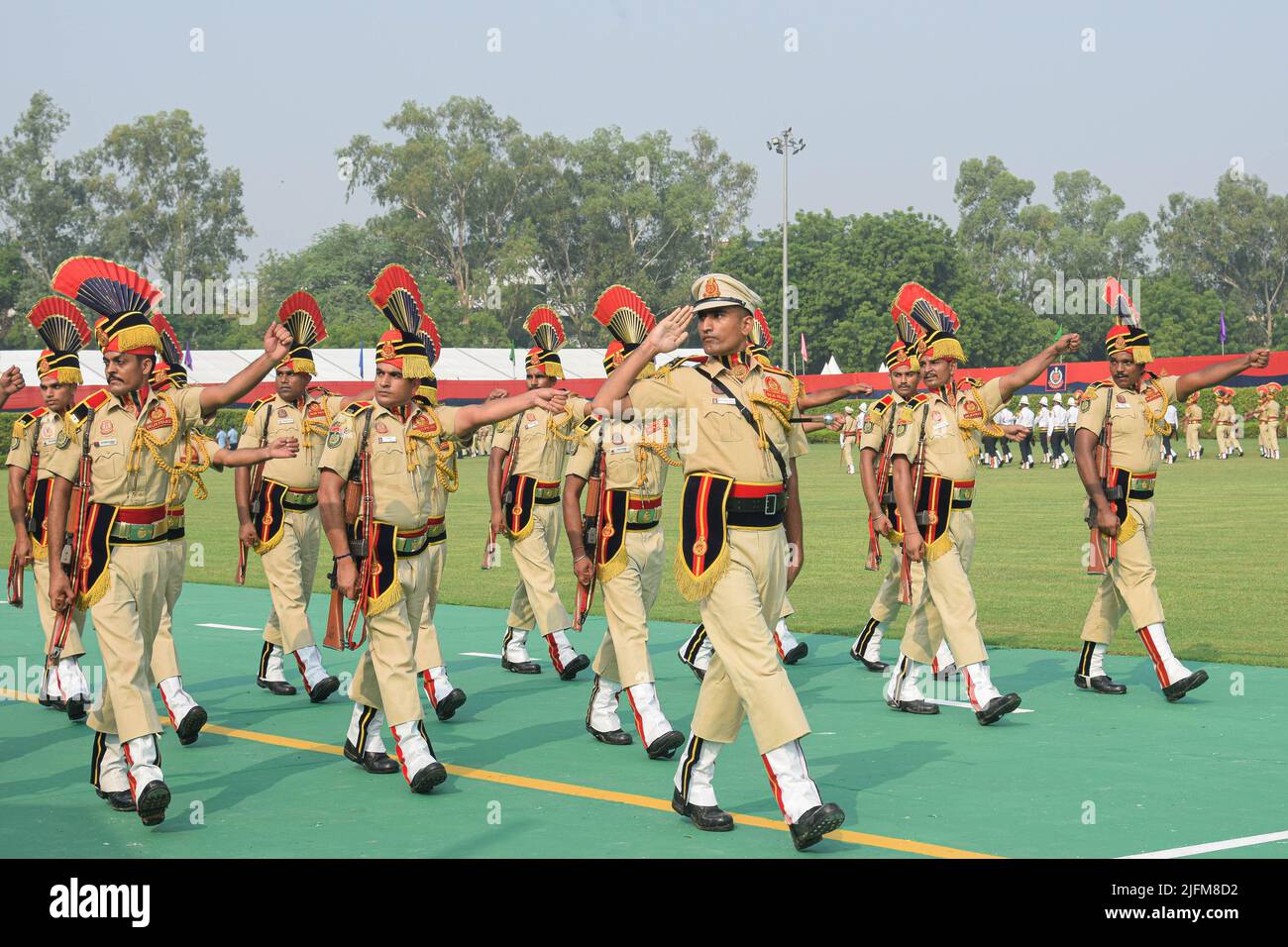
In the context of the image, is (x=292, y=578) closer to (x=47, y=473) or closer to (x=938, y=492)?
(x=47, y=473)

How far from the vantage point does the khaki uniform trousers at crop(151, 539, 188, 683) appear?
7867 mm

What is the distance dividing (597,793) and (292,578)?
12.9 ft

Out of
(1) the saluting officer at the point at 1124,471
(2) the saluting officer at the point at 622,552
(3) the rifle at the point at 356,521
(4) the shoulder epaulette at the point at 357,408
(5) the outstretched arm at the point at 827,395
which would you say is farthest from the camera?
(1) the saluting officer at the point at 1124,471

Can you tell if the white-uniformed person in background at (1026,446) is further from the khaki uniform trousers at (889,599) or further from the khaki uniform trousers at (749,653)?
the khaki uniform trousers at (749,653)

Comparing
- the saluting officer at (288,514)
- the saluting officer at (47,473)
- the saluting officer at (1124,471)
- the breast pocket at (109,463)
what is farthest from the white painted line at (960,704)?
the saluting officer at (47,473)

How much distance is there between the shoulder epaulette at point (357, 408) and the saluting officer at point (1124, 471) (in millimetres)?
4886

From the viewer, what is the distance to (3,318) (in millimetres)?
77000

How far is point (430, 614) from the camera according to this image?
9.12m

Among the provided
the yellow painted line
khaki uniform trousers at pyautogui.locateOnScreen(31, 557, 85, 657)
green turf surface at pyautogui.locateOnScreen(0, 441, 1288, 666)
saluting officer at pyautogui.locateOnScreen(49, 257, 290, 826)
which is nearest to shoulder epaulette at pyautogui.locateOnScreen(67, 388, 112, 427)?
saluting officer at pyautogui.locateOnScreen(49, 257, 290, 826)

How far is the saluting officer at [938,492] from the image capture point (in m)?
9.61

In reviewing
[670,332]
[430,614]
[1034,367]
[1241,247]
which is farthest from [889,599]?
[1241,247]
